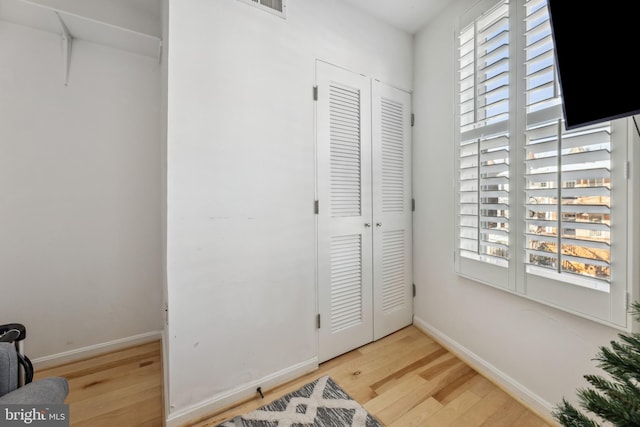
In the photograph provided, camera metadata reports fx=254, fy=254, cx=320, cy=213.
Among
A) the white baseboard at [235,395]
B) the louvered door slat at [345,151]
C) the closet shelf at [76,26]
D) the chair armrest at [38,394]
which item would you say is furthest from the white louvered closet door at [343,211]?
the closet shelf at [76,26]

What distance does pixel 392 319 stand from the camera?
7.31 ft

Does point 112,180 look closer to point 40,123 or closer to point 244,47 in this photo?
point 40,123

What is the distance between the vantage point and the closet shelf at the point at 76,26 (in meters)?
1.62

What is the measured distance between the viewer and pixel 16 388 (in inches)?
36.6

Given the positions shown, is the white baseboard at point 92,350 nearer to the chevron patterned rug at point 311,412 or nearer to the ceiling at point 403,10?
the chevron patterned rug at point 311,412

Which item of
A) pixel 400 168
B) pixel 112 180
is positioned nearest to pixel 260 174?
pixel 400 168

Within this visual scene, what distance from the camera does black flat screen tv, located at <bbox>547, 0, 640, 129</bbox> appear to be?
861mm

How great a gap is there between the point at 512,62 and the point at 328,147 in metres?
1.21

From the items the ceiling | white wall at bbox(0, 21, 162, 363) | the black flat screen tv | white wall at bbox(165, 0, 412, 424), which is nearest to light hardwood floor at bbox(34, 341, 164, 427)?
white wall at bbox(0, 21, 162, 363)

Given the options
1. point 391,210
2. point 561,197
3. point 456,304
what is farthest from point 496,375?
point 391,210

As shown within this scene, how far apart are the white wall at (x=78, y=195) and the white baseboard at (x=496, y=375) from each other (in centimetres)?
244

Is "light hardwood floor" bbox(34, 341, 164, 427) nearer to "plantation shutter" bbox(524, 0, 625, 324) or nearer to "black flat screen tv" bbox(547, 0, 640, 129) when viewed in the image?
"plantation shutter" bbox(524, 0, 625, 324)

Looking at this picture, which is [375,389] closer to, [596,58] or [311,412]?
[311,412]

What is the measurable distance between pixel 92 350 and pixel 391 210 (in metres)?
2.65
